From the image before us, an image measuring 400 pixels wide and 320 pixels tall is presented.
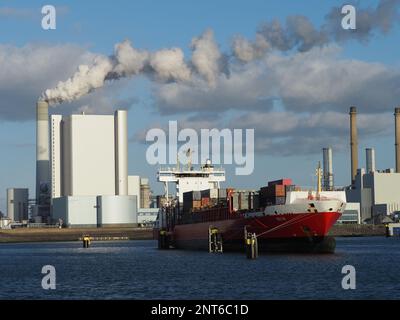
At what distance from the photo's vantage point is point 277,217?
73.7 metres

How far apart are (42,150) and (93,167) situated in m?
13.7

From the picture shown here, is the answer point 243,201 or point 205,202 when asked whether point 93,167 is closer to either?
point 205,202

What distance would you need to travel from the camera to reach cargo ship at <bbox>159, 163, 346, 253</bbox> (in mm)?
72562

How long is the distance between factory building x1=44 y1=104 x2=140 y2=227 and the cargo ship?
80447 mm

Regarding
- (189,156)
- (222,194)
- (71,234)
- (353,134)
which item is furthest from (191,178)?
(353,134)

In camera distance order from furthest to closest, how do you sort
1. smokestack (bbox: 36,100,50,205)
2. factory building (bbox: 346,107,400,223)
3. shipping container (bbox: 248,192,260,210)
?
factory building (bbox: 346,107,400,223) → smokestack (bbox: 36,100,50,205) → shipping container (bbox: 248,192,260,210)

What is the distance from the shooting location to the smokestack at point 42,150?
570 ft

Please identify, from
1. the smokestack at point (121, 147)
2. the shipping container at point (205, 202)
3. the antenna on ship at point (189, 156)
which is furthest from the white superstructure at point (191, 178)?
the smokestack at point (121, 147)

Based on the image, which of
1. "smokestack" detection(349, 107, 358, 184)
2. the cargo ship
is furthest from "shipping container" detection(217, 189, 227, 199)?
"smokestack" detection(349, 107, 358, 184)

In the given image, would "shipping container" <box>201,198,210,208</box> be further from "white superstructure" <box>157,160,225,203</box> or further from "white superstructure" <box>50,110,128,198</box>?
"white superstructure" <box>50,110,128,198</box>

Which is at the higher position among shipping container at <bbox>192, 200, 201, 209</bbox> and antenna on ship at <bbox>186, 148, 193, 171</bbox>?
antenna on ship at <bbox>186, 148, 193, 171</bbox>
